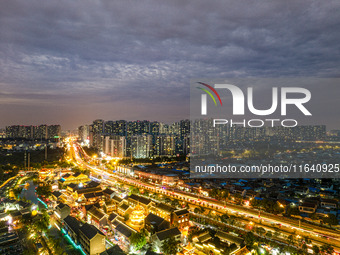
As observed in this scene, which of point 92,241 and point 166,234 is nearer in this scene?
point 92,241

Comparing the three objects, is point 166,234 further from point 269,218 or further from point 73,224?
point 269,218

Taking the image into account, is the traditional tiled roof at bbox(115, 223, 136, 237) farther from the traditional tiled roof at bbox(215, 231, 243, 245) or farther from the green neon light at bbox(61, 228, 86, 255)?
the traditional tiled roof at bbox(215, 231, 243, 245)

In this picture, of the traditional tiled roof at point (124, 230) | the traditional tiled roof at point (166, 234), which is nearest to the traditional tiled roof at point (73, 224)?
the traditional tiled roof at point (124, 230)

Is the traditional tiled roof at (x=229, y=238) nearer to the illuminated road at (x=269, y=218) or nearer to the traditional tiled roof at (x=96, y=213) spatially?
the illuminated road at (x=269, y=218)

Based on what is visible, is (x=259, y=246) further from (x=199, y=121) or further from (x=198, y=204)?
(x=199, y=121)

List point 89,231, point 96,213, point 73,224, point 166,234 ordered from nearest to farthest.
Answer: point 89,231, point 166,234, point 73,224, point 96,213

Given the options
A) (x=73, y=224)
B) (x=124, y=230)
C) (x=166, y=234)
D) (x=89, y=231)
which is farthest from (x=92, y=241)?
(x=166, y=234)

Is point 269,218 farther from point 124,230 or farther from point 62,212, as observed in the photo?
point 62,212

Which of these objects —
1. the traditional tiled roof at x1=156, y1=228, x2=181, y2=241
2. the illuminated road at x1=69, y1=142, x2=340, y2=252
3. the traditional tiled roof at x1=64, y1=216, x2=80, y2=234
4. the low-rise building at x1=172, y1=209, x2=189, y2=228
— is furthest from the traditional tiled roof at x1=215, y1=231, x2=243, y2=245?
the traditional tiled roof at x1=64, y1=216, x2=80, y2=234

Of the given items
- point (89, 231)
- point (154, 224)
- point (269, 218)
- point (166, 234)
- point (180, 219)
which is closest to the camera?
point (89, 231)

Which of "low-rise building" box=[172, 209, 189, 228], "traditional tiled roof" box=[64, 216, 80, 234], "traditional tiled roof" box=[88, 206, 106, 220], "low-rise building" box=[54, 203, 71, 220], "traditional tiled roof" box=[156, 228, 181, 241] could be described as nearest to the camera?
"traditional tiled roof" box=[156, 228, 181, 241]

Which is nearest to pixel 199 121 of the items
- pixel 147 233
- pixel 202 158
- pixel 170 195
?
pixel 202 158

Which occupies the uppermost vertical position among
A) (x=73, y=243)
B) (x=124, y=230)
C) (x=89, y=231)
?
(x=89, y=231)

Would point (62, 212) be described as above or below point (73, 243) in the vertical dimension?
above
